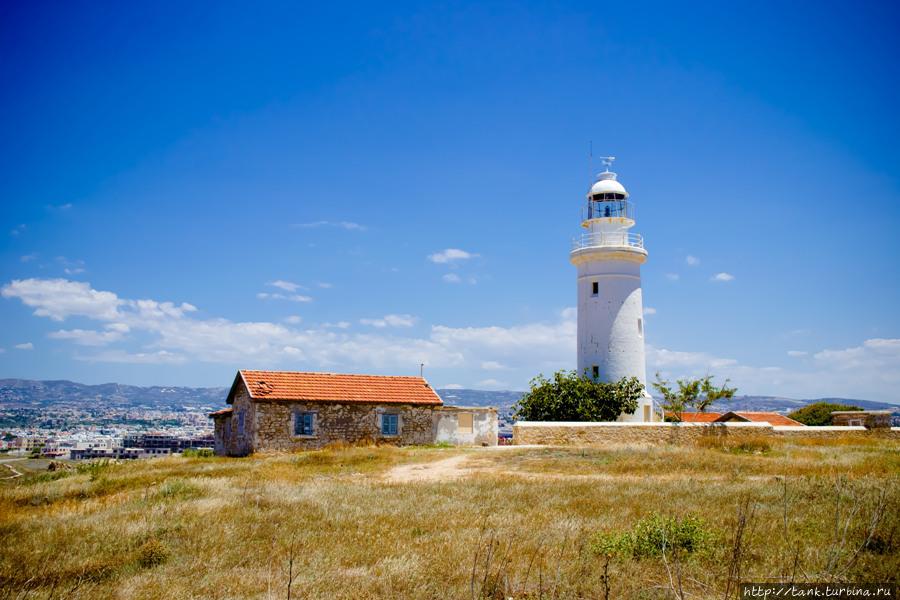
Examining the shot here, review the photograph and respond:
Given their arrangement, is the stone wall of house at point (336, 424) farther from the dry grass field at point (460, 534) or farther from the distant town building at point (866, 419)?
the distant town building at point (866, 419)

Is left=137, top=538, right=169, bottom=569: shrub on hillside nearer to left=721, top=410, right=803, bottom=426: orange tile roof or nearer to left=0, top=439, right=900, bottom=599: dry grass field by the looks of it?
left=0, top=439, right=900, bottom=599: dry grass field

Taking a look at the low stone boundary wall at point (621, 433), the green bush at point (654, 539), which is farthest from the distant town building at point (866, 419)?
the green bush at point (654, 539)

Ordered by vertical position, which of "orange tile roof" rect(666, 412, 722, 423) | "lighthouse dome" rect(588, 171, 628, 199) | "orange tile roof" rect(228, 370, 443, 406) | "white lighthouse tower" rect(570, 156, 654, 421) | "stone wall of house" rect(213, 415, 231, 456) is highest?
"lighthouse dome" rect(588, 171, 628, 199)

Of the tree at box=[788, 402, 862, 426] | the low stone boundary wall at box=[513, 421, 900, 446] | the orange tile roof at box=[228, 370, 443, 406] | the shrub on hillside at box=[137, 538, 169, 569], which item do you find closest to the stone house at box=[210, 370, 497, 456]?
the orange tile roof at box=[228, 370, 443, 406]

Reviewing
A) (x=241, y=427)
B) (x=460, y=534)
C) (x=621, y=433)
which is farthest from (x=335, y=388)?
(x=460, y=534)

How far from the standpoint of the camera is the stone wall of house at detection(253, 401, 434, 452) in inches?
960

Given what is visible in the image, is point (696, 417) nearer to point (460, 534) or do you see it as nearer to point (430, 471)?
point (430, 471)

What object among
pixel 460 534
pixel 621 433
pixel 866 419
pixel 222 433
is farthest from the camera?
pixel 222 433

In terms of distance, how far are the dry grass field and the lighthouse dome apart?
18.1 meters

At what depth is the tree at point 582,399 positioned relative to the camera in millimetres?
27953

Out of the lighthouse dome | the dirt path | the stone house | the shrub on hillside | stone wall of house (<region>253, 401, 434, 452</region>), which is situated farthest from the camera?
the lighthouse dome

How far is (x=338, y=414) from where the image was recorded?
25.6 meters

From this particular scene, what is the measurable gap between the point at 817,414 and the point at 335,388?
97.4 ft

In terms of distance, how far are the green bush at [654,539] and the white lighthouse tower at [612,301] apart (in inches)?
833
